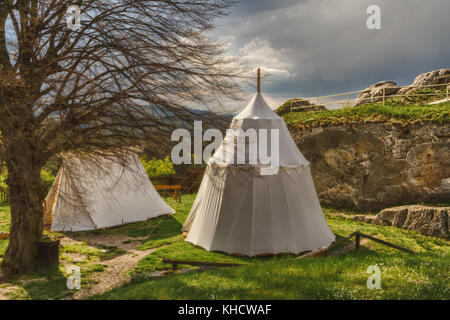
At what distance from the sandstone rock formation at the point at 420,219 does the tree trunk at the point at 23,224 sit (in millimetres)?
12450

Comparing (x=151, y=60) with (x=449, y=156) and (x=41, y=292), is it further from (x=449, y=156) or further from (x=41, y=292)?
(x=449, y=156)

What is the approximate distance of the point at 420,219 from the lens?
12.1 m

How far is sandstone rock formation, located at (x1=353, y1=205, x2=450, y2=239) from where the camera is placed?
11.5 meters

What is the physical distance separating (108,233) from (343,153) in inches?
464

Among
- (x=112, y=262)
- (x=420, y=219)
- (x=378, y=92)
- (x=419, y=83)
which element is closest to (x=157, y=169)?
(x=112, y=262)

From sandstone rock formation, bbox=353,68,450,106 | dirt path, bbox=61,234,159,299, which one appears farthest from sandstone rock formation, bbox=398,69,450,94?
dirt path, bbox=61,234,159,299

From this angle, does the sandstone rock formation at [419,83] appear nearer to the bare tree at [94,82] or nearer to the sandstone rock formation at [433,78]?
the sandstone rock formation at [433,78]

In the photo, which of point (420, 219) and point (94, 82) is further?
point (420, 219)

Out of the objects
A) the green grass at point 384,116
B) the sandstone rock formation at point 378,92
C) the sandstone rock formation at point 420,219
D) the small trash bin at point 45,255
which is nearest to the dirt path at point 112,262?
the small trash bin at point 45,255

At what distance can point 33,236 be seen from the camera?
25.6 feet

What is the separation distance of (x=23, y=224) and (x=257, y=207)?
596 cm

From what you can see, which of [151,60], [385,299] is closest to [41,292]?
[151,60]

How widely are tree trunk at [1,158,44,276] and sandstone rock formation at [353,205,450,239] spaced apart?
12.4m

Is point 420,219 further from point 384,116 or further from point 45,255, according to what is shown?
point 45,255
